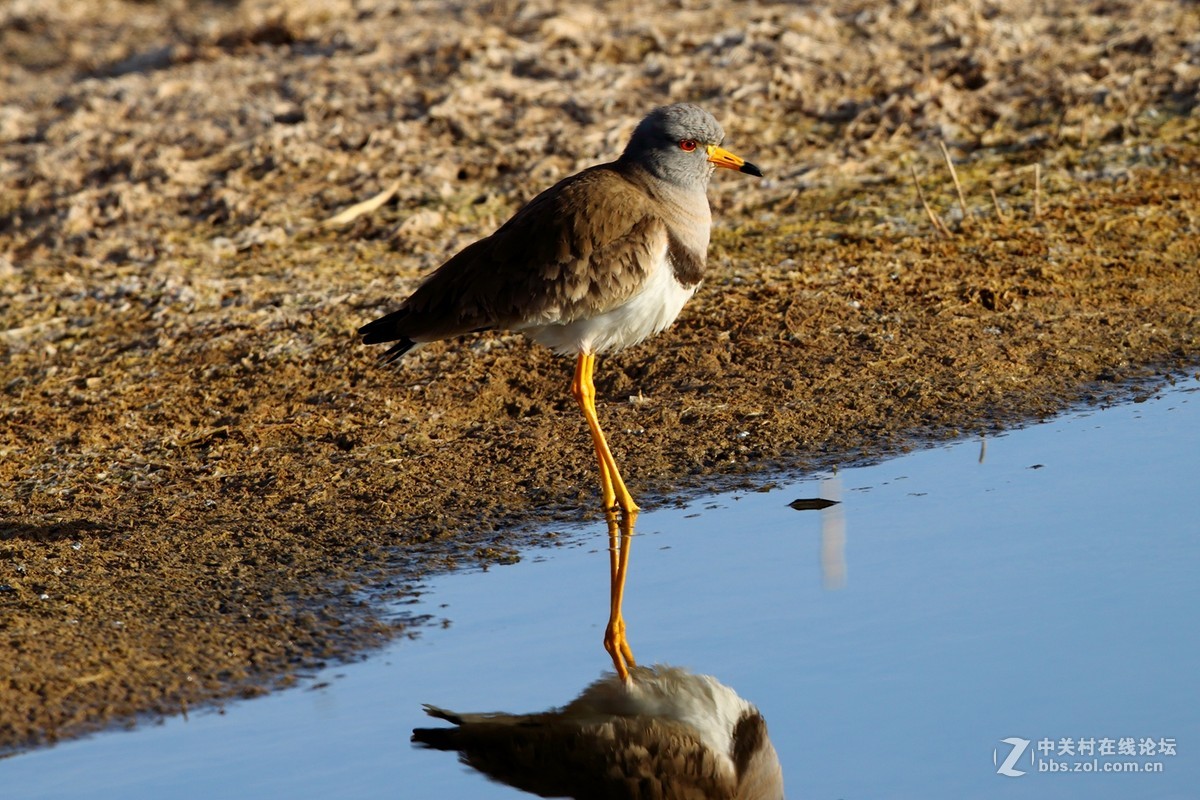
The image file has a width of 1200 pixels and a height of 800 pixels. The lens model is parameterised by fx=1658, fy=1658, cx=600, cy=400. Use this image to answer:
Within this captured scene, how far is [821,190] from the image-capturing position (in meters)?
10.3

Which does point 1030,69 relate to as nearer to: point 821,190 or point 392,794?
point 821,190

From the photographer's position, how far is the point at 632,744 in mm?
4926

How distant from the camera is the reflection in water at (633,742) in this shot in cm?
469

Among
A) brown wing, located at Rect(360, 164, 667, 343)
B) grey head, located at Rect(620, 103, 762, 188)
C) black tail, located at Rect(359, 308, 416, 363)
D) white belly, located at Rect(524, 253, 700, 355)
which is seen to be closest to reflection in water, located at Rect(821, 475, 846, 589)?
white belly, located at Rect(524, 253, 700, 355)

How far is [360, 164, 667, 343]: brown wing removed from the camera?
6.83m

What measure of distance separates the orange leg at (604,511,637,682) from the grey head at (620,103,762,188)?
159 centimetres

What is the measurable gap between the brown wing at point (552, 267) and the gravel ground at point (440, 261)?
0.63 m

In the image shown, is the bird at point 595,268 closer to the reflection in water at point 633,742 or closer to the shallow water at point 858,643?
the shallow water at point 858,643

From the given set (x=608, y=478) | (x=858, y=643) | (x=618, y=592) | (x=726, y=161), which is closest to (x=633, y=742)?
(x=858, y=643)

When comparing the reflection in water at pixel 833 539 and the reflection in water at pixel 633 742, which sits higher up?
the reflection in water at pixel 833 539

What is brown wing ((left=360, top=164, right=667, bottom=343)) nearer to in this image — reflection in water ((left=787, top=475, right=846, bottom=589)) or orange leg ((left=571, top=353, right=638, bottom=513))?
orange leg ((left=571, top=353, right=638, bottom=513))

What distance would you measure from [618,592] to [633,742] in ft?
3.33

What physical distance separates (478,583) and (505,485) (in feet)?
3.05

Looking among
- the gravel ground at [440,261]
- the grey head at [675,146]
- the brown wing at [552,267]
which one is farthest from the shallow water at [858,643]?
the grey head at [675,146]
